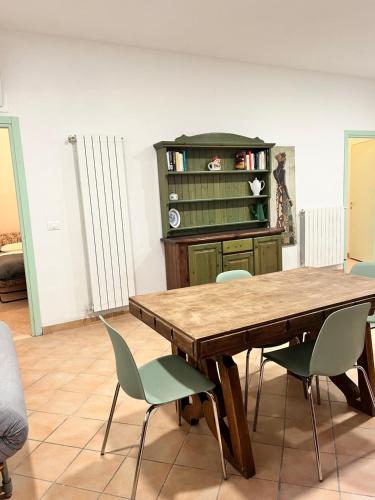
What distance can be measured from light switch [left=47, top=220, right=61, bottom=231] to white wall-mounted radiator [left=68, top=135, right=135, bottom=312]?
25cm

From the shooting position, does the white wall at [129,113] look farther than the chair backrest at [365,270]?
Yes

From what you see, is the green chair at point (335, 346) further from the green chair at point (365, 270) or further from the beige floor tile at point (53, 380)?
the beige floor tile at point (53, 380)

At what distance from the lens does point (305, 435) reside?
2.04 meters

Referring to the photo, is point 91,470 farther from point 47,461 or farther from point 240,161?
point 240,161

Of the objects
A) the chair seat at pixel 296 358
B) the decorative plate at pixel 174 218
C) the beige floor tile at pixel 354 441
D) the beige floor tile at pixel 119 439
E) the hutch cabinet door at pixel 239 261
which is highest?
the decorative plate at pixel 174 218

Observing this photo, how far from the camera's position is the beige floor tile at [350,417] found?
2.11 m

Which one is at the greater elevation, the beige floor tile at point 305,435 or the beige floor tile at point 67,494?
the beige floor tile at point 67,494

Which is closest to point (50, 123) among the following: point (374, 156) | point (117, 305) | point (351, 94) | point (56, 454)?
point (117, 305)

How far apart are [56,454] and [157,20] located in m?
3.46

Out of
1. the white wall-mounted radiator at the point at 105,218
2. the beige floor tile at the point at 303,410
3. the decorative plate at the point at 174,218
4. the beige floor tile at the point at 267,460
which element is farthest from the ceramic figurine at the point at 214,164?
the beige floor tile at the point at 267,460

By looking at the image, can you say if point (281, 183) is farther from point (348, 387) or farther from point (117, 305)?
point (348, 387)

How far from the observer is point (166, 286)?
174 inches

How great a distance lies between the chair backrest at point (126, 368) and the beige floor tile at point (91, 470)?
49 cm

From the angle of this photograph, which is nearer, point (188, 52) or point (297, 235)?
point (188, 52)
